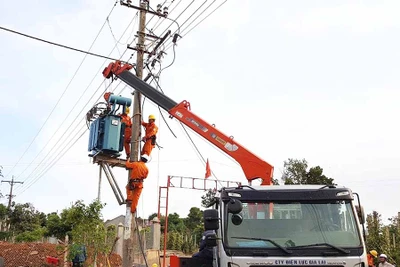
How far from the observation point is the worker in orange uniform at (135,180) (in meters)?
12.3

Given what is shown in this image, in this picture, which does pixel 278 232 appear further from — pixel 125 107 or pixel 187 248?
pixel 187 248

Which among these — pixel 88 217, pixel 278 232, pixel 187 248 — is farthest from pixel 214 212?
pixel 187 248

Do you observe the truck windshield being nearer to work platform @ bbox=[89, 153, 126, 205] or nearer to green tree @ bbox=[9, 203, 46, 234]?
work platform @ bbox=[89, 153, 126, 205]

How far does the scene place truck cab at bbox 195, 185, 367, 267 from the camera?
18.8ft

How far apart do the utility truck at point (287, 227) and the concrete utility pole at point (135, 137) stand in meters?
6.50

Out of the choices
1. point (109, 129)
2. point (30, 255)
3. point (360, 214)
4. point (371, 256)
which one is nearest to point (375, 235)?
point (371, 256)

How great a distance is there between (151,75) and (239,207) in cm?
891

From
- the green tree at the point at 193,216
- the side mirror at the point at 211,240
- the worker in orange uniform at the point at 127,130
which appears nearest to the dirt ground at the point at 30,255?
the worker in orange uniform at the point at 127,130

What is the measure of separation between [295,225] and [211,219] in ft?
3.80

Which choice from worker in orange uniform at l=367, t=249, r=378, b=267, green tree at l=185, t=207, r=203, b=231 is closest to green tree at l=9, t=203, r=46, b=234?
green tree at l=185, t=207, r=203, b=231

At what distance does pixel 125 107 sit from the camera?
14.4 m

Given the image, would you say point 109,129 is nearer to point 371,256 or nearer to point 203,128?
point 203,128

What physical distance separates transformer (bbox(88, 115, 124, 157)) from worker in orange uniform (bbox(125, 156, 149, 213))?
127 cm

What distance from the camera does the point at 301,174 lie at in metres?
33.2
